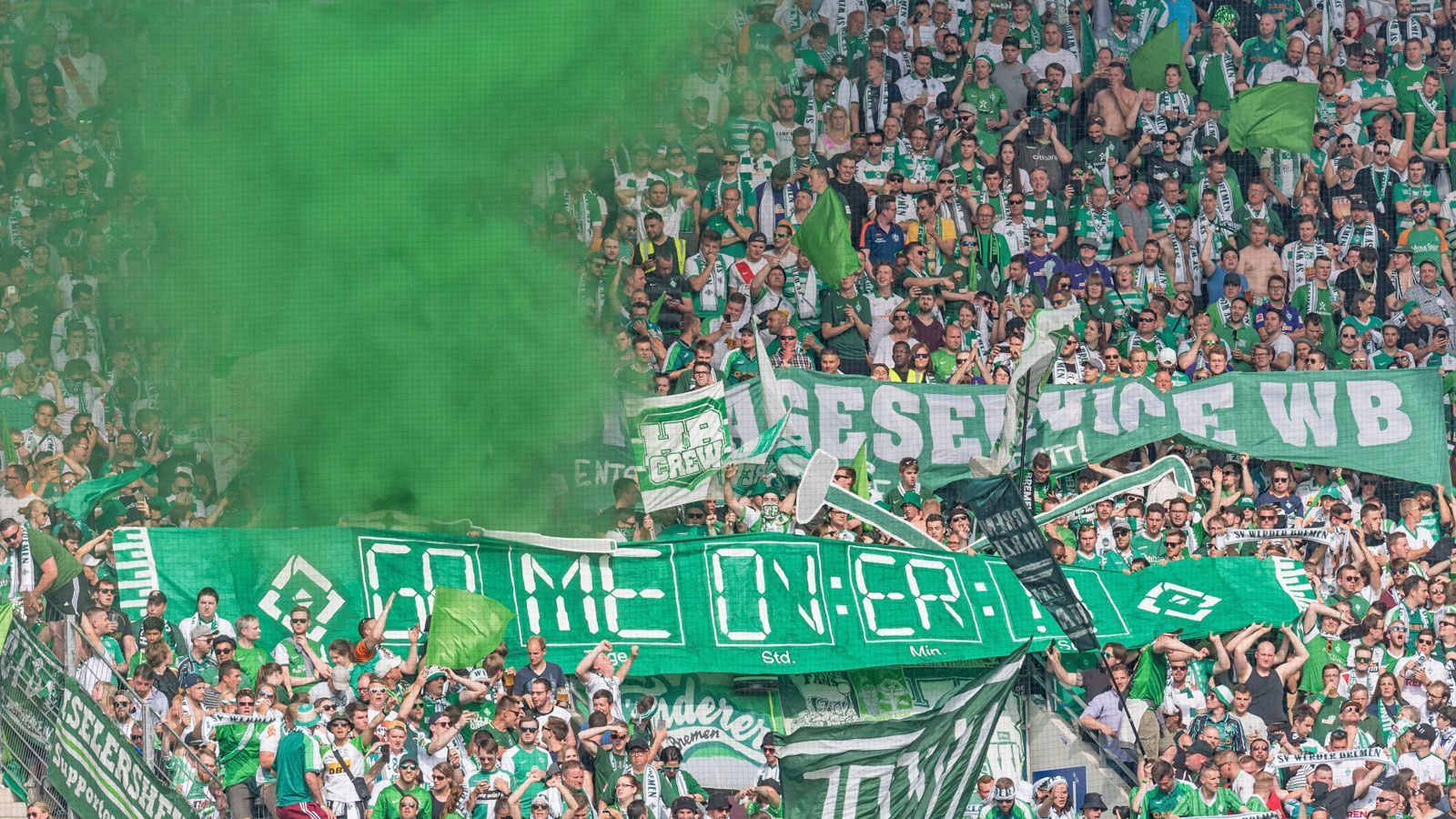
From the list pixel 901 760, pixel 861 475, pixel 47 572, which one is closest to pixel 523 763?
pixel 901 760

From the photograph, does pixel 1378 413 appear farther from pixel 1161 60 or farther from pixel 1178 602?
pixel 1161 60

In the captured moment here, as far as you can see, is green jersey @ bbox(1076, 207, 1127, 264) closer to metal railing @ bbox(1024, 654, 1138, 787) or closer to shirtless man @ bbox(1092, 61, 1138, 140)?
shirtless man @ bbox(1092, 61, 1138, 140)

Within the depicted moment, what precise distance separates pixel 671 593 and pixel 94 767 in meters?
2.50

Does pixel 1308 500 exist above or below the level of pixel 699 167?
below

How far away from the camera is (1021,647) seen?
31.9 feet

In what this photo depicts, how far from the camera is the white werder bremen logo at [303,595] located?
9.70 m

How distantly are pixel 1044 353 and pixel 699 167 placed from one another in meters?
2.20

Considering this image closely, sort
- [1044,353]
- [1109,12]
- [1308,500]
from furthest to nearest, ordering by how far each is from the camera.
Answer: [1109,12], [1308,500], [1044,353]

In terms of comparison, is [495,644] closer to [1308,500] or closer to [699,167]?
[699,167]

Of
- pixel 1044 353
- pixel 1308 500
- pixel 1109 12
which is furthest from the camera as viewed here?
pixel 1109 12

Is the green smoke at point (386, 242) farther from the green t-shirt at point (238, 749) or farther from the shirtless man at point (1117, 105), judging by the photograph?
the shirtless man at point (1117, 105)

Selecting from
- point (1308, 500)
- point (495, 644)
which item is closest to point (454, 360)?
point (495, 644)

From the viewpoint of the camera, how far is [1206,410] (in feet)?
37.3

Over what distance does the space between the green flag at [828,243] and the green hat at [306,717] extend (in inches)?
137
